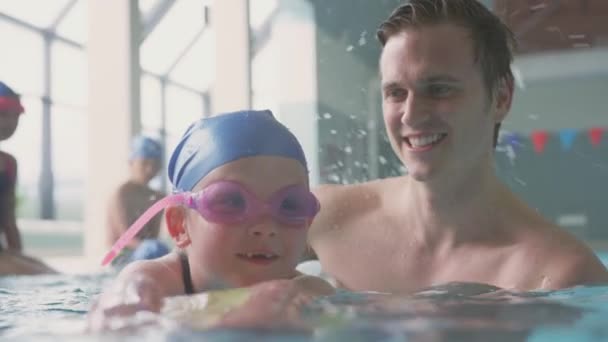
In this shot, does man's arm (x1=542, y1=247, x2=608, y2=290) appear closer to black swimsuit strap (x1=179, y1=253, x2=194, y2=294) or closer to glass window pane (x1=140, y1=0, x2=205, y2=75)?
black swimsuit strap (x1=179, y1=253, x2=194, y2=294)

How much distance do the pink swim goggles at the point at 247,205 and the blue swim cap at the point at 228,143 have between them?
111mm

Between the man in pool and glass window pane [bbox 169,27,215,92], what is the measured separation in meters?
13.5

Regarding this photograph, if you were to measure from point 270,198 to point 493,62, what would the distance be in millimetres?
1351

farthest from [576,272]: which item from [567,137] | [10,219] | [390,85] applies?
[567,137]

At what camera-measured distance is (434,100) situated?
298cm

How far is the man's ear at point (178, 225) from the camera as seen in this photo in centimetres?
250

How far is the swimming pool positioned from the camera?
4.98 feet

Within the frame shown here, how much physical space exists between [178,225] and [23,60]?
40.9 ft

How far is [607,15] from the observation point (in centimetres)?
905

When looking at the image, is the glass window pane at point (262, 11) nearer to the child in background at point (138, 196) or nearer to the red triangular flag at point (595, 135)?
the red triangular flag at point (595, 135)

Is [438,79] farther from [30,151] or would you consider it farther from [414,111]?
[30,151]

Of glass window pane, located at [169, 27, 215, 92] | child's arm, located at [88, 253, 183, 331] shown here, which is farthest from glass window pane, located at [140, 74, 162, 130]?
child's arm, located at [88, 253, 183, 331]

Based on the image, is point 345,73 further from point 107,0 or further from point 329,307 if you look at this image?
point 329,307

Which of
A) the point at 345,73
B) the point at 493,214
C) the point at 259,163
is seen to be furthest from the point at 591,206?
the point at 259,163
